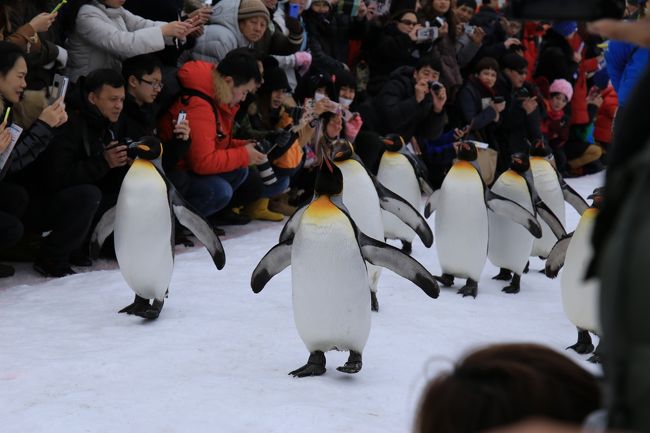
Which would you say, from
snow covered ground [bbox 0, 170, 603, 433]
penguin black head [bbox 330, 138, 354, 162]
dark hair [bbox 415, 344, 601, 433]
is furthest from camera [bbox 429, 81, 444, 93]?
dark hair [bbox 415, 344, 601, 433]

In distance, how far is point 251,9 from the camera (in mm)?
5668

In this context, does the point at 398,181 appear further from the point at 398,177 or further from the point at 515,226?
the point at 515,226

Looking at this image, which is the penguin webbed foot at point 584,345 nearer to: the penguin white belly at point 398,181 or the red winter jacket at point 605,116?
the penguin white belly at point 398,181

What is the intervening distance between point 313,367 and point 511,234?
6.63 feet

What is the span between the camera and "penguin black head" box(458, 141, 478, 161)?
4617 mm

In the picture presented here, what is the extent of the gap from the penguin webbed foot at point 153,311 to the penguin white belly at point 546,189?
2.52 m

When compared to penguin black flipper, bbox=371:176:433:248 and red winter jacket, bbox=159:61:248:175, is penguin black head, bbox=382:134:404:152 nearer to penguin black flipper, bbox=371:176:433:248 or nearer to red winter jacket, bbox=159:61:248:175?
red winter jacket, bbox=159:61:248:175

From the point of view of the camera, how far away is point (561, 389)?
78cm

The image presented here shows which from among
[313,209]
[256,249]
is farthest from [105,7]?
[313,209]

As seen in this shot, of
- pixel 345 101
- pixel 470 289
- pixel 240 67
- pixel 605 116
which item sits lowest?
pixel 605 116

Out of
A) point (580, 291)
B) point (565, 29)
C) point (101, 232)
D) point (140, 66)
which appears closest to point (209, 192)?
point (140, 66)

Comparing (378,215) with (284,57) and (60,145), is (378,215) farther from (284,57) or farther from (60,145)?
(284,57)

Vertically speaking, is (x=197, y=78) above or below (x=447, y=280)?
above

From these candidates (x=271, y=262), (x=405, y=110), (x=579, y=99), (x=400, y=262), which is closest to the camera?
(x=400, y=262)
